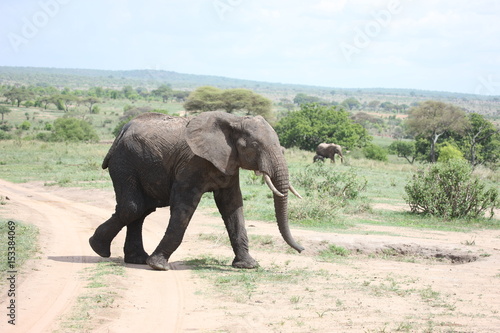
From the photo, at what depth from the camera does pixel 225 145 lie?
945 centimetres

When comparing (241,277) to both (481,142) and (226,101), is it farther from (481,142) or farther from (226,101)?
(226,101)

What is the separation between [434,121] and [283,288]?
38807mm

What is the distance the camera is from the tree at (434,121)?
148 feet

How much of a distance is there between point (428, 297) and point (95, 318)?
424cm

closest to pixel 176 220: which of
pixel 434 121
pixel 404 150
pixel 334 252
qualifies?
pixel 334 252

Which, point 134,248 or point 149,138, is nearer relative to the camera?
point 149,138

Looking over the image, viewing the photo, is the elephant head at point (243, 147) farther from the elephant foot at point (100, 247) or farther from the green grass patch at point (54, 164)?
the green grass patch at point (54, 164)

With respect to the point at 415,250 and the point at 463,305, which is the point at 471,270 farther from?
the point at 463,305

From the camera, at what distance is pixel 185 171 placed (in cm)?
950

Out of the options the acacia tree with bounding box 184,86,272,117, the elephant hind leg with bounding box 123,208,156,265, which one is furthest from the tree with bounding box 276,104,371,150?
the elephant hind leg with bounding box 123,208,156,265

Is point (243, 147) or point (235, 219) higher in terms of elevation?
point (243, 147)

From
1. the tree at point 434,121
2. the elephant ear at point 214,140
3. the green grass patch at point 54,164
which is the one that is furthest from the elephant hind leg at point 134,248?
the tree at point 434,121

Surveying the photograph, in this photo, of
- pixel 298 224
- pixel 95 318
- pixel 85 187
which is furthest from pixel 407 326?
pixel 85 187

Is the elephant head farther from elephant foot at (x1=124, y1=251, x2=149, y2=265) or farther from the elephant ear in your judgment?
elephant foot at (x1=124, y1=251, x2=149, y2=265)
